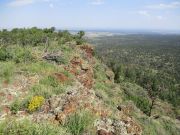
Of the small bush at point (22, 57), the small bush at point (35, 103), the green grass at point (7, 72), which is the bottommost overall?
the small bush at point (35, 103)

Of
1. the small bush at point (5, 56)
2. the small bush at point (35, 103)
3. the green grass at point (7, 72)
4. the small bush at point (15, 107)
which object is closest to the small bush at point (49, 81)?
the green grass at point (7, 72)

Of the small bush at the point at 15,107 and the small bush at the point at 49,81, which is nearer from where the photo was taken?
the small bush at the point at 15,107

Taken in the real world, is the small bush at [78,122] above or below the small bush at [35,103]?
below

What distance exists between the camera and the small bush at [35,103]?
10.7 m

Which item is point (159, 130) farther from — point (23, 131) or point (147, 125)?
point (23, 131)

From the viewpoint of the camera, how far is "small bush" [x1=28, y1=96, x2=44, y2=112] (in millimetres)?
10672

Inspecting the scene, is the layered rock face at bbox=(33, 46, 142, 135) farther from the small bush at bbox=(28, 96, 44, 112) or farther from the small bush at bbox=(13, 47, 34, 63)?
the small bush at bbox=(13, 47, 34, 63)

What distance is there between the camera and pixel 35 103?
10930 millimetres

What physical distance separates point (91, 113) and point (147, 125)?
9.65 meters

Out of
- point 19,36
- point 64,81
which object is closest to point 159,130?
point 64,81

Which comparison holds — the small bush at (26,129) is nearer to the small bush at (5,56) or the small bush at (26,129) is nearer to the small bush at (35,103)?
the small bush at (35,103)

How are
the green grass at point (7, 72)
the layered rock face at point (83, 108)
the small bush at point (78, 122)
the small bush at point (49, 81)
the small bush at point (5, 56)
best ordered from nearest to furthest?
the small bush at point (78, 122) → the layered rock face at point (83, 108) → the green grass at point (7, 72) → the small bush at point (49, 81) → the small bush at point (5, 56)

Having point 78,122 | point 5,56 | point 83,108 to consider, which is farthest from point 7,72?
point 78,122

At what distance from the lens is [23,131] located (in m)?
7.95
